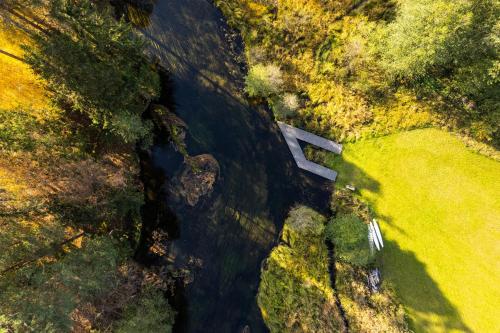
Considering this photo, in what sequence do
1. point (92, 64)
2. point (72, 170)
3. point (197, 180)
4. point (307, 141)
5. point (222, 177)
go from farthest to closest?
point (222, 177)
point (197, 180)
point (307, 141)
point (72, 170)
point (92, 64)

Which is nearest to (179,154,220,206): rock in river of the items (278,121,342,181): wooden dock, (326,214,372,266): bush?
(278,121,342,181): wooden dock

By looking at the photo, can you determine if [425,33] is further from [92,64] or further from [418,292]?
[92,64]

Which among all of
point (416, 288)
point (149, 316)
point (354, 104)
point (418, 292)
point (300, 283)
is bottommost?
point (149, 316)

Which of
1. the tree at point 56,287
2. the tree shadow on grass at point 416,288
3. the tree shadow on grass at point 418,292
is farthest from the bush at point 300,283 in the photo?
the tree at point 56,287

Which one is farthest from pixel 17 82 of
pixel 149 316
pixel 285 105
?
pixel 285 105

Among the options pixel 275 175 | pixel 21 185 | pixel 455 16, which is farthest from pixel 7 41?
pixel 455 16

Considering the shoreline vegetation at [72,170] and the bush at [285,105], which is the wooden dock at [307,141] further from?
the shoreline vegetation at [72,170]
